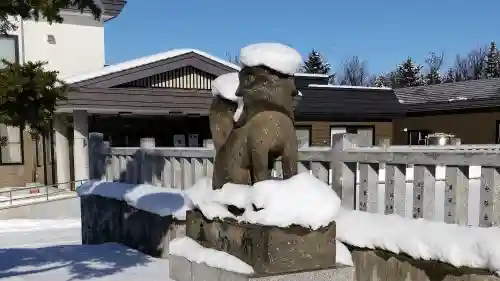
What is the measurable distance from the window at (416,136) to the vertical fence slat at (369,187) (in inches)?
804

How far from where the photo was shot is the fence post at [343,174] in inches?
182

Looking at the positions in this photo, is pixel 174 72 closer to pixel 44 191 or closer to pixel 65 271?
pixel 44 191

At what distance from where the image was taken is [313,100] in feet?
67.7

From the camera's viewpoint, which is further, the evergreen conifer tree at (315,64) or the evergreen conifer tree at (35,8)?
the evergreen conifer tree at (315,64)

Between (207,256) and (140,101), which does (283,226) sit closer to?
(207,256)

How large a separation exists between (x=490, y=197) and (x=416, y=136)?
72.4ft

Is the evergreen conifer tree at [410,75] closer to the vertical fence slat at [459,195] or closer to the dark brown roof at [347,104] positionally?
the dark brown roof at [347,104]

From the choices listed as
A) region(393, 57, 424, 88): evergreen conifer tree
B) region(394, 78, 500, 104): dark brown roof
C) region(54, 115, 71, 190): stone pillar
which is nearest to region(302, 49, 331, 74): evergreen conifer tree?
region(393, 57, 424, 88): evergreen conifer tree

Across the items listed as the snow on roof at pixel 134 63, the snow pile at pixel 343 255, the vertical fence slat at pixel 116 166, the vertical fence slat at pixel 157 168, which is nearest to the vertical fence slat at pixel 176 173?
the vertical fence slat at pixel 157 168

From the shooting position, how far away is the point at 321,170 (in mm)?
4938

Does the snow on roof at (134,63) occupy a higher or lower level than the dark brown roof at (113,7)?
lower

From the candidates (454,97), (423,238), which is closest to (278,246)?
(423,238)

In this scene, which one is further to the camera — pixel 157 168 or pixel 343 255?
pixel 157 168

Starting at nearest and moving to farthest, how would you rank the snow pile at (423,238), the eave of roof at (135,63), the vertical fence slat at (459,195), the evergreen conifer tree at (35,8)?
the snow pile at (423,238), the vertical fence slat at (459,195), the evergreen conifer tree at (35,8), the eave of roof at (135,63)
